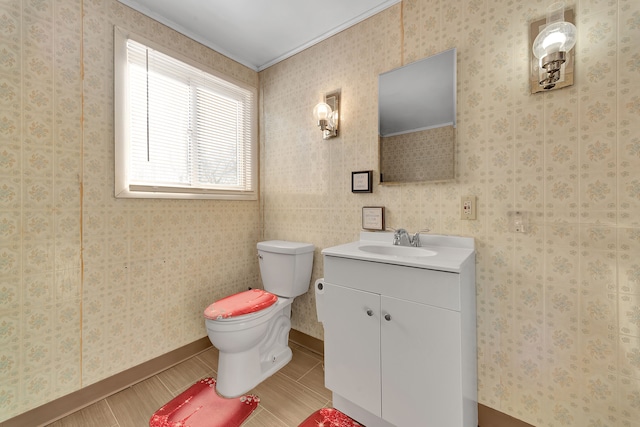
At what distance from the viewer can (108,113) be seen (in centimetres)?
155

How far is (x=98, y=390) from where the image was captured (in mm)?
1504

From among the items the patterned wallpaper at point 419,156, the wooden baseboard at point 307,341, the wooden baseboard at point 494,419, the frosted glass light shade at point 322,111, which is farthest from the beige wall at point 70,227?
the wooden baseboard at point 494,419

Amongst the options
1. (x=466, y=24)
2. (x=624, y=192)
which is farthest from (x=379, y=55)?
(x=624, y=192)

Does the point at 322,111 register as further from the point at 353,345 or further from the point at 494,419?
the point at 494,419

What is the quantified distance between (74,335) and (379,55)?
2.45 metres

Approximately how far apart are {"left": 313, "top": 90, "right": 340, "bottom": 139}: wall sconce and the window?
794 mm

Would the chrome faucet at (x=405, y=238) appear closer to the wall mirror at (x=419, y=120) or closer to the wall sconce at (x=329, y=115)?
the wall mirror at (x=419, y=120)

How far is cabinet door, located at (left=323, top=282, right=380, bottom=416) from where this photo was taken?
124cm

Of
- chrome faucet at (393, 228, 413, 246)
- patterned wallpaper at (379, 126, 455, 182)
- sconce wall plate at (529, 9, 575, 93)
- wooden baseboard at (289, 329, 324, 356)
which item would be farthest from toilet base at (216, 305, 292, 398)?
sconce wall plate at (529, 9, 575, 93)

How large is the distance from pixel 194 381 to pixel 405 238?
5.37 ft

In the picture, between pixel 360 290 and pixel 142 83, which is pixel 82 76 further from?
pixel 360 290

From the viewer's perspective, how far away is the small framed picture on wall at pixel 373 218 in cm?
165

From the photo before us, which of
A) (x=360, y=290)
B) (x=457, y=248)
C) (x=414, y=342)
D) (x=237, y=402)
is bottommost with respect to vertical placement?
(x=237, y=402)

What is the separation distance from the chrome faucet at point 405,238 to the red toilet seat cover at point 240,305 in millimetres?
906
